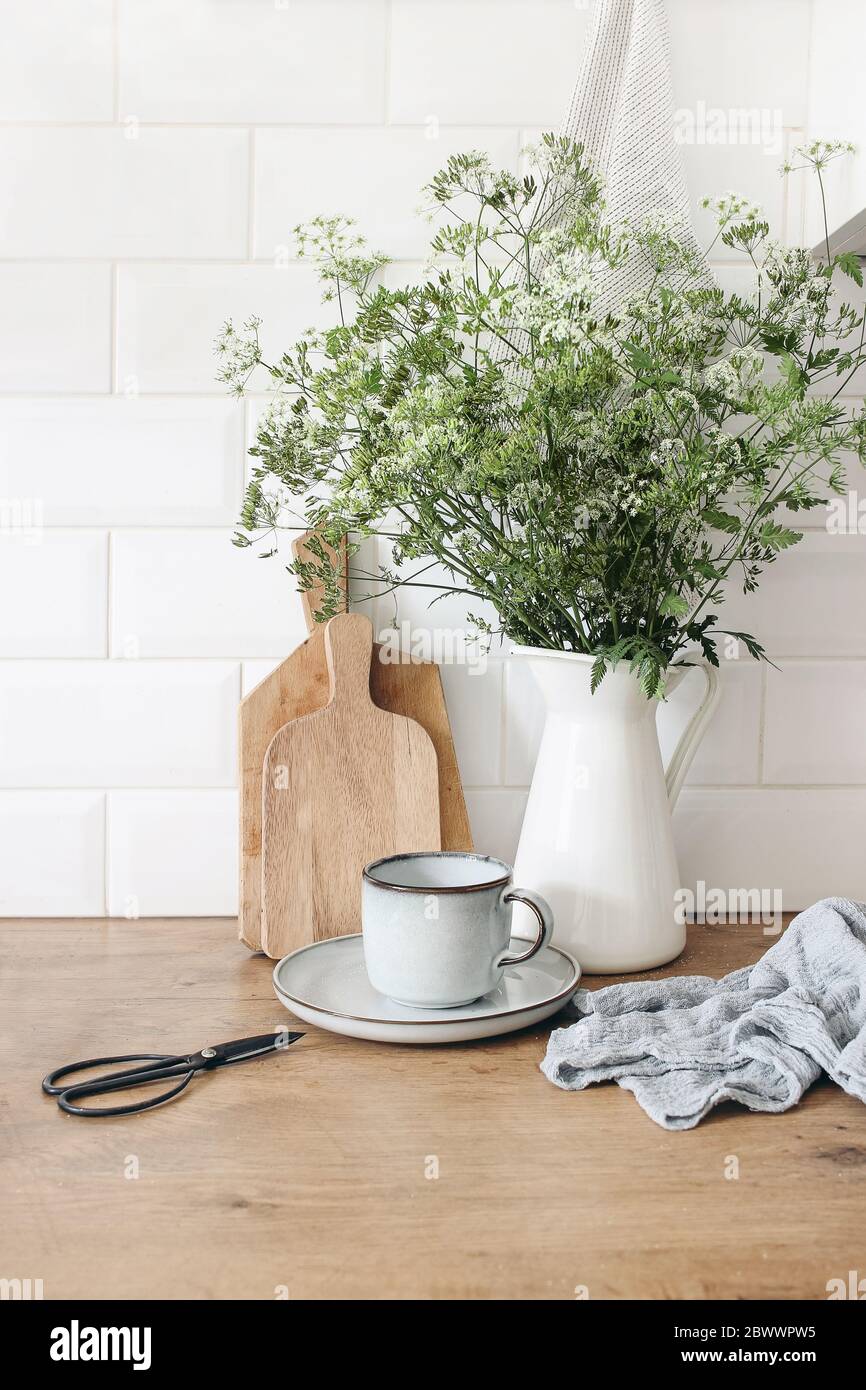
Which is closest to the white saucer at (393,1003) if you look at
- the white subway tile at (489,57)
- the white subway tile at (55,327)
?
the white subway tile at (55,327)

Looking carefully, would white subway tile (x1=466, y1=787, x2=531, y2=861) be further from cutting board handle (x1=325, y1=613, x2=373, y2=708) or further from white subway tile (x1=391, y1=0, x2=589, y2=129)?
white subway tile (x1=391, y1=0, x2=589, y2=129)

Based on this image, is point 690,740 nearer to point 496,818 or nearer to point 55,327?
point 496,818

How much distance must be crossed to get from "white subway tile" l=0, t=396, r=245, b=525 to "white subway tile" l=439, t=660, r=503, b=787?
10.6 inches

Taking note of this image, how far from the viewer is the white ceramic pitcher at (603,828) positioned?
0.82 meters

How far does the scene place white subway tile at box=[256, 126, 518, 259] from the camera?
3.18ft

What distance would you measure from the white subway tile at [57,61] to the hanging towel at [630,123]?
1.38 feet

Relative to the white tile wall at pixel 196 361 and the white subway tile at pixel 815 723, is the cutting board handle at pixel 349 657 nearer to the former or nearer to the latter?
the white tile wall at pixel 196 361

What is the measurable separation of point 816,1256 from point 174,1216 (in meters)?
0.30

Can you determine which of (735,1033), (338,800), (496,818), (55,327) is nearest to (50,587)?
(55,327)

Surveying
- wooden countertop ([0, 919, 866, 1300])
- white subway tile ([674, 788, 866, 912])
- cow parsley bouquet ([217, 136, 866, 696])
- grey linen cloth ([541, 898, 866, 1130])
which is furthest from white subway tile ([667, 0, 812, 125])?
wooden countertop ([0, 919, 866, 1300])

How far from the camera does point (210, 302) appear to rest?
97 centimetres

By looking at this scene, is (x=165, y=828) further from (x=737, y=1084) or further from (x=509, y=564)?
(x=737, y=1084)

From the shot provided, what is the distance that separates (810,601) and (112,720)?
0.66 meters
